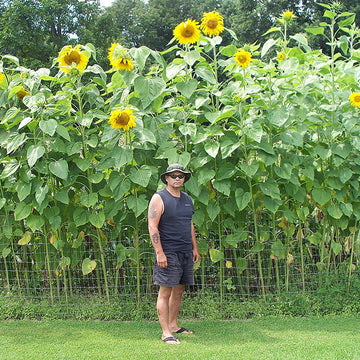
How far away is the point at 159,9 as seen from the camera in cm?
2869

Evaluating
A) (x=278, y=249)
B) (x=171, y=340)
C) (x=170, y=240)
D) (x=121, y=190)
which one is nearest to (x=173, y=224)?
(x=170, y=240)

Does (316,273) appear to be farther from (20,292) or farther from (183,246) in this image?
(20,292)

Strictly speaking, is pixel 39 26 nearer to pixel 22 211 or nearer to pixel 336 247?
pixel 22 211

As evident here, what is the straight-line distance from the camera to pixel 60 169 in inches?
133

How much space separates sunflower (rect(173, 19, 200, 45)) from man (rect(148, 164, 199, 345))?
976 mm

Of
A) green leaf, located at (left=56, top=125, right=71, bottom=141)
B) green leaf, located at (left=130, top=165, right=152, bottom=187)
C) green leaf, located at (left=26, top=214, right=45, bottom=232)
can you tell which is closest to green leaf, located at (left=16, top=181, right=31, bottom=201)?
green leaf, located at (left=26, top=214, right=45, bottom=232)

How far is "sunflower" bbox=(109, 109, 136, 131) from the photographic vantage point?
10.5ft

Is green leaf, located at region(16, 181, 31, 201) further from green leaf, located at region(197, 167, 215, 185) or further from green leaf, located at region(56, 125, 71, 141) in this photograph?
green leaf, located at region(197, 167, 215, 185)

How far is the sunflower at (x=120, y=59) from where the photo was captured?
3.28 meters

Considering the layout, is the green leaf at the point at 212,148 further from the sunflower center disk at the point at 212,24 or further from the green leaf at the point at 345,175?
the green leaf at the point at 345,175

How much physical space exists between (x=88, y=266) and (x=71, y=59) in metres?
1.64

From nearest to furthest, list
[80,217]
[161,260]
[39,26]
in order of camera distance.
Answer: [161,260]
[80,217]
[39,26]

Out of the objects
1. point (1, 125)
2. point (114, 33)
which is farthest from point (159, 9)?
point (1, 125)

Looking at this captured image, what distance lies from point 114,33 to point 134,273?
64.6ft
